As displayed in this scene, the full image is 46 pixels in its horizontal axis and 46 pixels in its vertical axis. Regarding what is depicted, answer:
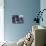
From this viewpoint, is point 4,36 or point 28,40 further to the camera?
point 4,36

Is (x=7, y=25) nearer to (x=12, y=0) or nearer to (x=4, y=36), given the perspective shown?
(x=4, y=36)

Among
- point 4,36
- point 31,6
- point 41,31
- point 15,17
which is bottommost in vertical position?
point 4,36

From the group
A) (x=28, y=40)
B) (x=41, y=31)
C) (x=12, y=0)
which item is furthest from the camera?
(x=12, y=0)

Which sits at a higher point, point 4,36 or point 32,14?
point 32,14

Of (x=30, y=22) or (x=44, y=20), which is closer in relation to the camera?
(x=44, y=20)

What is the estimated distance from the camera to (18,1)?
15.8ft

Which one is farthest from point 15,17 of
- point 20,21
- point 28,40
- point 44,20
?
point 28,40

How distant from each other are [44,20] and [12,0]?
4.82ft

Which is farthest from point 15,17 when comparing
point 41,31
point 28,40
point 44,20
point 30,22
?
point 41,31

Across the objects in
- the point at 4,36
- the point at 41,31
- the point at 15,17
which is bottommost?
the point at 4,36

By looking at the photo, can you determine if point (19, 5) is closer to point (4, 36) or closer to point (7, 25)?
point (7, 25)

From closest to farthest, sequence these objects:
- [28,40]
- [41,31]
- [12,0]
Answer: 1. [41,31]
2. [28,40]
3. [12,0]

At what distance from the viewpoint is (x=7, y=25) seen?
15.8ft

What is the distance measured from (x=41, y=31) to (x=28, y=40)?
0.71 meters
